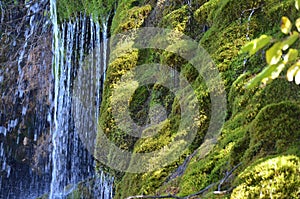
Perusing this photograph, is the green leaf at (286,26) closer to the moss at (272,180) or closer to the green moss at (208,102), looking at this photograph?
the green moss at (208,102)

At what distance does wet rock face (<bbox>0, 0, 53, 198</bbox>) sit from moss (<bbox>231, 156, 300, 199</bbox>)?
8.67m

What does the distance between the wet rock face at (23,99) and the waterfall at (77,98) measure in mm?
1811

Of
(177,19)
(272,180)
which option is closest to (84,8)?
(177,19)

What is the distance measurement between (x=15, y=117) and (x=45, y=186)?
5.66ft

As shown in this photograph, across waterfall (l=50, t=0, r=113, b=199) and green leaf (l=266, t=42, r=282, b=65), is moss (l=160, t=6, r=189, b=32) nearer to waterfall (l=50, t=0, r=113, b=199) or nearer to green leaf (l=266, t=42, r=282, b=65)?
waterfall (l=50, t=0, r=113, b=199)

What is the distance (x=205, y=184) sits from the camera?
3.04m

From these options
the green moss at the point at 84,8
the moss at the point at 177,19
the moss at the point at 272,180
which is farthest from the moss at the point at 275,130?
the green moss at the point at 84,8

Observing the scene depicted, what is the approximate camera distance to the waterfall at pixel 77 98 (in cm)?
741

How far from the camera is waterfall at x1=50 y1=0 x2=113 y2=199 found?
7.41 meters

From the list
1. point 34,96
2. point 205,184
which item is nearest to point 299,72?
point 205,184

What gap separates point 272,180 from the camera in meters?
2.17

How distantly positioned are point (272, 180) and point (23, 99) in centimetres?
961

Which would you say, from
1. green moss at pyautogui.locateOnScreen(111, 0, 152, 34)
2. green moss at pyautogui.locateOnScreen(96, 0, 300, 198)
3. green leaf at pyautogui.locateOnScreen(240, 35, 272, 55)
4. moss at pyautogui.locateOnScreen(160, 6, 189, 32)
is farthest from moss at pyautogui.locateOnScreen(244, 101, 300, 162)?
green moss at pyautogui.locateOnScreen(111, 0, 152, 34)

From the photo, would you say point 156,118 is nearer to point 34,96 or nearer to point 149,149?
point 149,149
